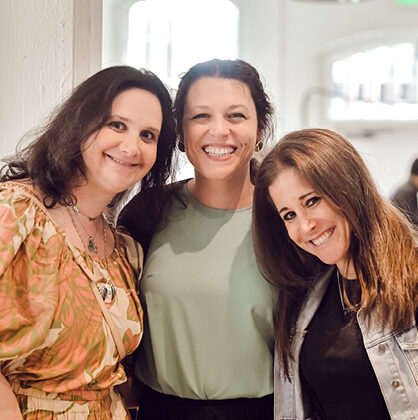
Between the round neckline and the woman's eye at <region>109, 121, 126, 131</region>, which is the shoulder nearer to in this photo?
the round neckline

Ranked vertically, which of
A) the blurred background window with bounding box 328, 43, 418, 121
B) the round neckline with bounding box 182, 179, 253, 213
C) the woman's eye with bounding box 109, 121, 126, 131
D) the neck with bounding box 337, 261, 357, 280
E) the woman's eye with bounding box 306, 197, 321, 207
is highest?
the blurred background window with bounding box 328, 43, 418, 121

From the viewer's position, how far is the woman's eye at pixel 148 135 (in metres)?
1.70

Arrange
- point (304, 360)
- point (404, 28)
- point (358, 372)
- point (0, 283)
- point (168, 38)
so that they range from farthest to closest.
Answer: point (404, 28)
point (168, 38)
point (304, 360)
point (358, 372)
point (0, 283)

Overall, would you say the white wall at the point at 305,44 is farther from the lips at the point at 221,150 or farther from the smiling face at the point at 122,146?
the smiling face at the point at 122,146

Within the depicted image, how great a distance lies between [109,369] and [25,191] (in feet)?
1.71

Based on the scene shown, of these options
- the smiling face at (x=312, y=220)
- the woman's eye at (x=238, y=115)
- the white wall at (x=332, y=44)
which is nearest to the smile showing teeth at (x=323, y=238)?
the smiling face at (x=312, y=220)

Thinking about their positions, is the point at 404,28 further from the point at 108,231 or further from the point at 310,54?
the point at 108,231

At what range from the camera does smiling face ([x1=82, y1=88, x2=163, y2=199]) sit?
1608 millimetres

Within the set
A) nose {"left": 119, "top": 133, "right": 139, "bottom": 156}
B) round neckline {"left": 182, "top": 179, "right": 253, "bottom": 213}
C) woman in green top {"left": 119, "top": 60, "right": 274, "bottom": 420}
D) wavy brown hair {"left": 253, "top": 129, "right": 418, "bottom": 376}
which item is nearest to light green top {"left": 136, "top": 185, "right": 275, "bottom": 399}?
woman in green top {"left": 119, "top": 60, "right": 274, "bottom": 420}

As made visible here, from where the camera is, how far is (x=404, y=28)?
637cm

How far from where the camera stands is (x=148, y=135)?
172 centimetres

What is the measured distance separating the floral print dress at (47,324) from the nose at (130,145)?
276mm

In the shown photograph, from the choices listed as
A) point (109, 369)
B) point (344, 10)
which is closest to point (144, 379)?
point (109, 369)

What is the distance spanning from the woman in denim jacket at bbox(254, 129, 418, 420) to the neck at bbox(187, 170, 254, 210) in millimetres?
245
